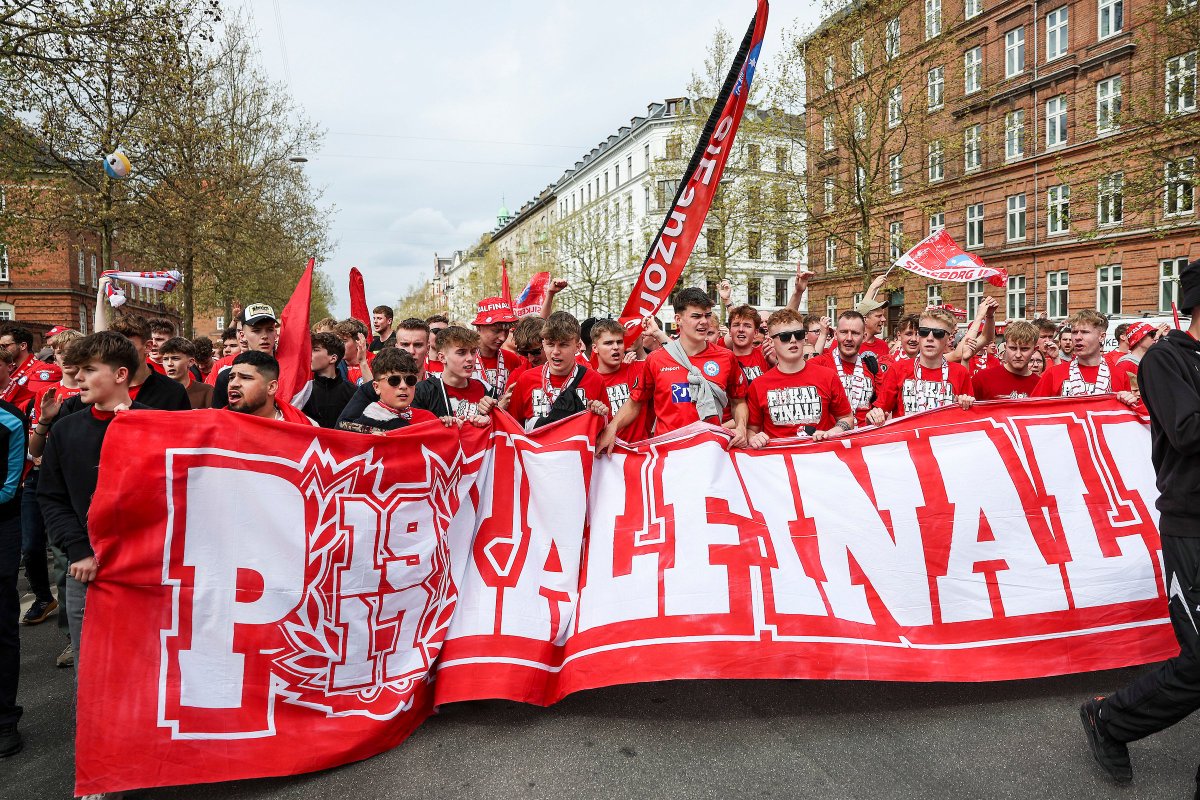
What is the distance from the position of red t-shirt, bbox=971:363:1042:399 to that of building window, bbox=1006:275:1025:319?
27.3 m

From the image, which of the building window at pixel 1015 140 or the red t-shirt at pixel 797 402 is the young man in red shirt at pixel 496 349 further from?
the building window at pixel 1015 140

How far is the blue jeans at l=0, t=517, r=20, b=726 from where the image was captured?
11.8 ft

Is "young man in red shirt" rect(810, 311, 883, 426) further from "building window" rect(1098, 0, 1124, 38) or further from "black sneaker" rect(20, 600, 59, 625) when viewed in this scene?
"building window" rect(1098, 0, 1124, 38)

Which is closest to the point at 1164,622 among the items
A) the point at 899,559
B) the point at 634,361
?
the point at 899,559

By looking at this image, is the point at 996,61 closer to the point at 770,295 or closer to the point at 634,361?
the point at 770,295

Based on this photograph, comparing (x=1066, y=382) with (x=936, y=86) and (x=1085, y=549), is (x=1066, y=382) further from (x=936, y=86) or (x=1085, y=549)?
(x=936, y=86)

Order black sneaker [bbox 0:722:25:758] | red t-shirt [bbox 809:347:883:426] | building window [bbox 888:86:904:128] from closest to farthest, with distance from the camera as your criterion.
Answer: black sneaker [bbox 0:722:25:758] → red t-shirt [bbox 809:347:883:426] → building window [bbox 888:86:904:128]

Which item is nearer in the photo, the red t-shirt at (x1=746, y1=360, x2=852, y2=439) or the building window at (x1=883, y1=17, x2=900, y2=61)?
the red t-shirt at (x1=746, y1=360, x2=852, y2=439)

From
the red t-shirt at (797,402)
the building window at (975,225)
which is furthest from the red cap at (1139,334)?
the building window at (975,225)

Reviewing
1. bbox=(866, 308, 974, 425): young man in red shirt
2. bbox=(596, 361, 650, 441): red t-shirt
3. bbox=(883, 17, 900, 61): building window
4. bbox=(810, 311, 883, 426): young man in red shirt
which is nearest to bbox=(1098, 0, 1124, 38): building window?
bbox=(883, 17, 900, 61): building window

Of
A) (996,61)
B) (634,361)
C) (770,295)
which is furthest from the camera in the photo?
(770,295)

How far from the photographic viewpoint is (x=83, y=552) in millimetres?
3291

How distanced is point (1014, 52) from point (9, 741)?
37027mm

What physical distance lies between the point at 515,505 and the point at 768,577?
4.75 feet
